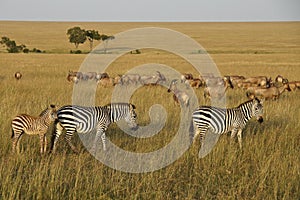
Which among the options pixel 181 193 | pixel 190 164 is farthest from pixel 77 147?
pixel 181 193

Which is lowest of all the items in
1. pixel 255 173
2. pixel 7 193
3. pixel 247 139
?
pixel 7 193

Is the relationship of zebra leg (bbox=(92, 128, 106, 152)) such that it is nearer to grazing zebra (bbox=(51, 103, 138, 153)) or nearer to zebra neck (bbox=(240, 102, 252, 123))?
grazing zebra (bbox=(51, 103, 138, 153))

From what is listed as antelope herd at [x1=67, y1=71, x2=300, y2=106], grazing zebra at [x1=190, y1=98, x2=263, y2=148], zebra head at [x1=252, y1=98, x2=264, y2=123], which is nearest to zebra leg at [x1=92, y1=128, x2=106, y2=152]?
Answer: grazing zebra at [x1=190, y1=98, x2=263, y2=148]

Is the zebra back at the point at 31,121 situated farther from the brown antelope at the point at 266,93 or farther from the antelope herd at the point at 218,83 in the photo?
the brown antelope at the point at 266,93

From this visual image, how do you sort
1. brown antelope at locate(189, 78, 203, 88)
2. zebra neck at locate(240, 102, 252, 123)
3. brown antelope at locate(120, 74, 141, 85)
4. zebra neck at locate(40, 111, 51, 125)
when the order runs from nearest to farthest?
zebra neck at locate(40, 111, 51, 125), zebra neck at locate(240, 102, 252, 123), brown antelope at locate(189, 78, 203, 88), brown antelope at locate(120, 74, 141, 85)

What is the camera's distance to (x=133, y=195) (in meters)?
6.16

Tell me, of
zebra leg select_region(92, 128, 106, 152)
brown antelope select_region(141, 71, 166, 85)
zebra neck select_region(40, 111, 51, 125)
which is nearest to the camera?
zebra neck select_region(40, 111, 51, 125)

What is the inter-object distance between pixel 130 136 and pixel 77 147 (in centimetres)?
149

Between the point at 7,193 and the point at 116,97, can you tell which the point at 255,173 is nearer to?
the point at 7,193

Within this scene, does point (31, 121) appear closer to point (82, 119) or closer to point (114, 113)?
point (82, 119)

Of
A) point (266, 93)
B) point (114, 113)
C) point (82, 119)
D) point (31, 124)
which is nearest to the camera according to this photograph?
point (31, 124)

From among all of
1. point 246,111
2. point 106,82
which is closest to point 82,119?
point 246,111

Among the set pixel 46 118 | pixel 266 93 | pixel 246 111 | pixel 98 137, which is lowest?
pixel 98 137

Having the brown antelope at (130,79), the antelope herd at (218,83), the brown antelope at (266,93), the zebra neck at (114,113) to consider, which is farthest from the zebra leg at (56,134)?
the brown antelope at (130,79)
